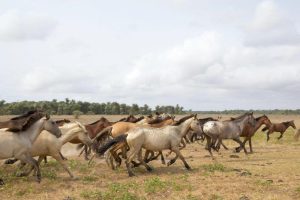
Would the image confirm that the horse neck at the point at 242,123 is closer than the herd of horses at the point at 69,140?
No

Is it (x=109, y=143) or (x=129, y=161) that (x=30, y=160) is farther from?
(x=129, y=161)

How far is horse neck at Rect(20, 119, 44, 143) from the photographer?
440 inches

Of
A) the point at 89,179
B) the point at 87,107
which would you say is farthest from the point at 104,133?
the point at 87,107

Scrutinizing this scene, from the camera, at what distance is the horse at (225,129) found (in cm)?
1827

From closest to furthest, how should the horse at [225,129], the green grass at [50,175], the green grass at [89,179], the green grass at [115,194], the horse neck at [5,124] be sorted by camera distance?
the green grass at [115,194]
the green grass at [89,179]
the green grass at [50,175]
the horse neck at [5,124]
the horse at [225,129]

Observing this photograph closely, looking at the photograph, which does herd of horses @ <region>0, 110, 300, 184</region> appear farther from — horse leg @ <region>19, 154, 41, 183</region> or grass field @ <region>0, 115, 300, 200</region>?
grass field @ <region>0, 115, 300, 200</region>

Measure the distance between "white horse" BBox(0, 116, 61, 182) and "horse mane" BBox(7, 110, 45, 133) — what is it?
89mm

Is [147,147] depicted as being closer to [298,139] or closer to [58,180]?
[58,180]

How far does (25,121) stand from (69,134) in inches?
54.4

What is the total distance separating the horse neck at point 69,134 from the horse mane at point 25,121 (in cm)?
94

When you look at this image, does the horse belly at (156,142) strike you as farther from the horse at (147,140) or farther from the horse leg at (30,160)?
the horse leg at (30,160)

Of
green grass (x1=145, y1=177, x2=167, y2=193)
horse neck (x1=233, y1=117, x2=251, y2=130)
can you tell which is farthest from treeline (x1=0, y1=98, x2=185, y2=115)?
green grass (x1=145, y1=177, x2=167, y2=193)

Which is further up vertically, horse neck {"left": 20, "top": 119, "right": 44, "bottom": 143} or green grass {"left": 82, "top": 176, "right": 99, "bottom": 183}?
horse neck {"left": 20, "top": 119, "right": 44, "bottom": 143}

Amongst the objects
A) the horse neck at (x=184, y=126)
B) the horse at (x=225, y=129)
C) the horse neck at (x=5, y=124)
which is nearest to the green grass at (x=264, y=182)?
the horse neck at (x=184, y=126)
